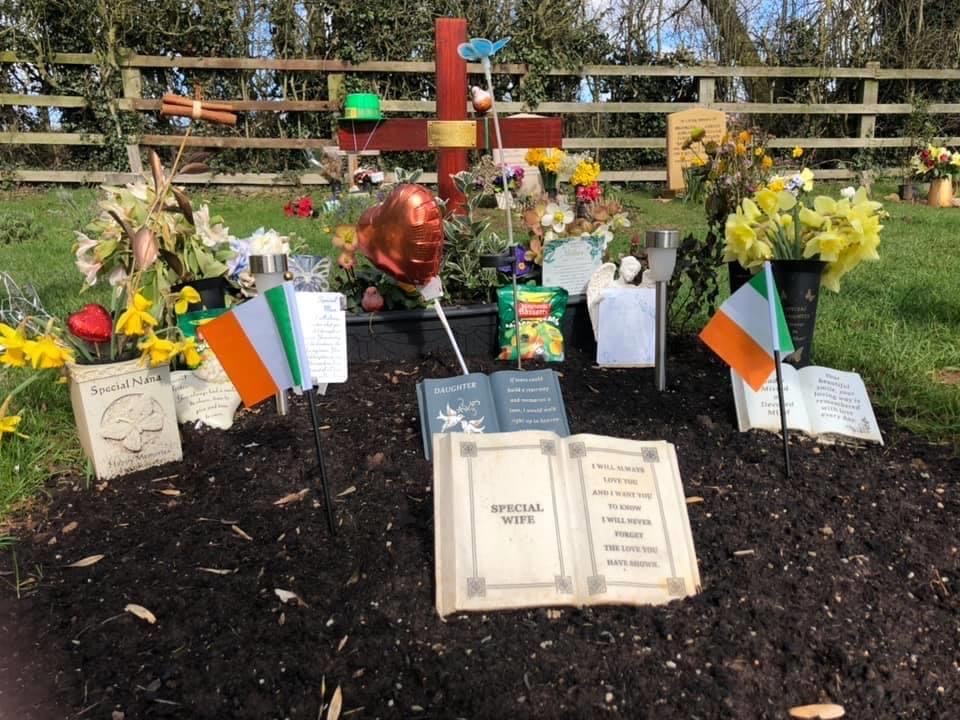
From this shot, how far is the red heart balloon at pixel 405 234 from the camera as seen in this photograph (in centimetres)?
244

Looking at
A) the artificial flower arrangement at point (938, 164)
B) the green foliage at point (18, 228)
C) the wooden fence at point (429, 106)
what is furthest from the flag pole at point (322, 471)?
the artificial flower arrangement at point (938, 164)

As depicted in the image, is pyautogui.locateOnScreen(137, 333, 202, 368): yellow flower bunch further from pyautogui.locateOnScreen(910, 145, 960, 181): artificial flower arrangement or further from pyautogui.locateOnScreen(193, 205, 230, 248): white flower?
pyautogui.locateOnScreen(910, 145, 960, 181): artificial flower arrangement

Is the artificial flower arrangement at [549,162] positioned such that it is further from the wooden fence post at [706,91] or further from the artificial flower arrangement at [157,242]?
the wooden fence post at [706,91]

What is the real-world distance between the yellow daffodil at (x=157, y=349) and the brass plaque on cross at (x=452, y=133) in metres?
2.10

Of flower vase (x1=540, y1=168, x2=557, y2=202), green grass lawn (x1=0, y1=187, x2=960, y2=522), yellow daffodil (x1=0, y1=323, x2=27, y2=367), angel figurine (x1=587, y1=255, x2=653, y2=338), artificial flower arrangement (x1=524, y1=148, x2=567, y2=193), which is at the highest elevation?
artificial flower arrangement (x1=524, y1=148, x2=567, y2=193)

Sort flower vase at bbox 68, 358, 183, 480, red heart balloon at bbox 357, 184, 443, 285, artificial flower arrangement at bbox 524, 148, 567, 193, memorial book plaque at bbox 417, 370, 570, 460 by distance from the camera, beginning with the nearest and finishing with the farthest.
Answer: flower vase at bbox 68, 358, 183, 480, memorial book plaque at bbox 417, 370, 570, 460, red heart balloon at bbox 357, 184, 443, 285, artificial flower arrangement at bbox 524, 148, 567, 193

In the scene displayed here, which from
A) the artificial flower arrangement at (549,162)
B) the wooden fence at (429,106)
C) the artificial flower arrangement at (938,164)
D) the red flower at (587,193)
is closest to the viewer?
the red flower at (587,193)

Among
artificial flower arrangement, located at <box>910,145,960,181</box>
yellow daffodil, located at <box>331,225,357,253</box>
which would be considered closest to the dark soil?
yellow daffodil, located at <box>331,225,357,253</box>

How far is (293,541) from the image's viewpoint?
1812 mm

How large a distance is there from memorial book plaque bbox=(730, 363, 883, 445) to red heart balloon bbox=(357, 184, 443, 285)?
1046 mm

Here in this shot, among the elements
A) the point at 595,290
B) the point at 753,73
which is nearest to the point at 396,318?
the point at 595,290

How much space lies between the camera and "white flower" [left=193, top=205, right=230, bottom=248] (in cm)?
278

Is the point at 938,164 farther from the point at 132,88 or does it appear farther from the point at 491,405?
the point at 132,88

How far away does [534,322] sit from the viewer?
2.95m
